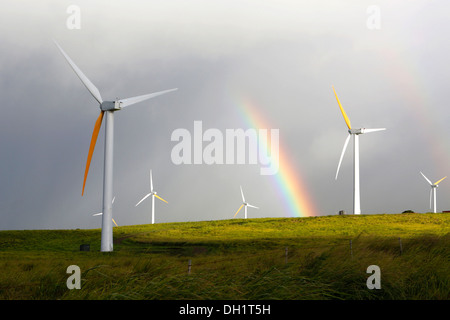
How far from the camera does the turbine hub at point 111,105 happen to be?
4759 centimetres

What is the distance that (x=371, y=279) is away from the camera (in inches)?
471

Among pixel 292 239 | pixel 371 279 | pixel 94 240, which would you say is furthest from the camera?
pixel 94 240

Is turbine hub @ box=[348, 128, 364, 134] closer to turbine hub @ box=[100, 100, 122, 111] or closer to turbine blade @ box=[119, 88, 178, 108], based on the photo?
turbine blade @ box=[119, 88, 178, 108]

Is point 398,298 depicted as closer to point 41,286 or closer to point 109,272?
point 109,272

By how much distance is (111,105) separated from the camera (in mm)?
47688

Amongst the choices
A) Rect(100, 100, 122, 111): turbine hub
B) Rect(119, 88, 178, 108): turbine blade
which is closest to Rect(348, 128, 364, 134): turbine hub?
Rect(119, 88, 178, 108): turbine blade

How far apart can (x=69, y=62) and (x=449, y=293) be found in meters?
41.5

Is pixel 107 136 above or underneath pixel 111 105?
underneath

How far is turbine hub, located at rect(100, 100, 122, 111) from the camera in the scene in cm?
4759

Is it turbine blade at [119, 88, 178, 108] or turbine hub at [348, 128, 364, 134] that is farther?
turbine hub at [348, 128, 364, 134]

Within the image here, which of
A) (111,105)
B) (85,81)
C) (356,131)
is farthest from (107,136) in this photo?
(356,131)

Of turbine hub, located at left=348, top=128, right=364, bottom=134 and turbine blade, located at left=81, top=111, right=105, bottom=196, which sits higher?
turbine hub, located at left=348, top=128, right=364, bottom=134

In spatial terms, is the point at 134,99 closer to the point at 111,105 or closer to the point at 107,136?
the point at 111,105
